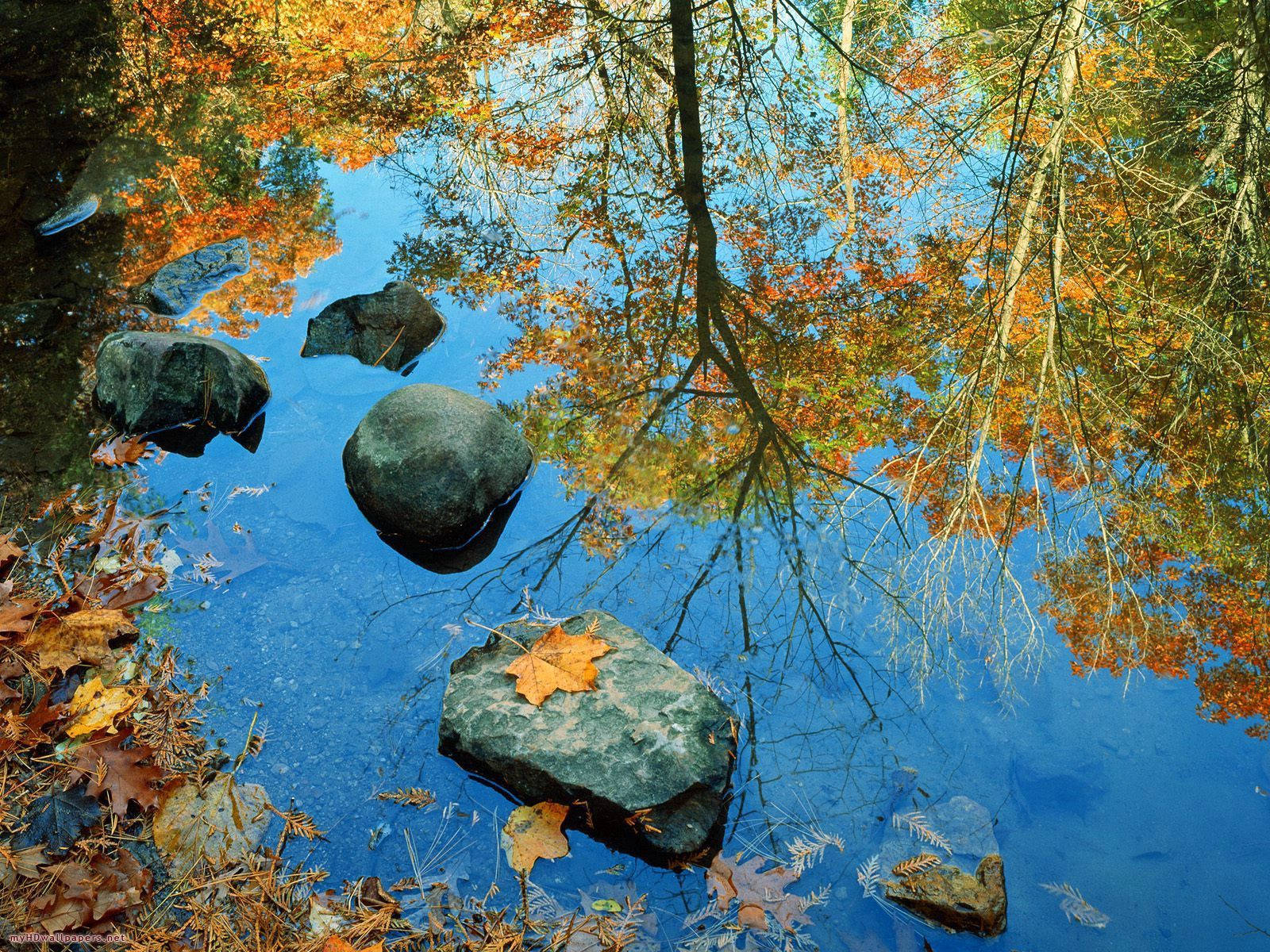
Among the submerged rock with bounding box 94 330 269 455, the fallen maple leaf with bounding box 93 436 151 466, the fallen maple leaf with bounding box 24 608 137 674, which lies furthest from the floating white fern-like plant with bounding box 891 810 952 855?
the fallen maple leaf with bounding box 93 436 151 466

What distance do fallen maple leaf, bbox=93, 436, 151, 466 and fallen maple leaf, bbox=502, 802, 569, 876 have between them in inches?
126

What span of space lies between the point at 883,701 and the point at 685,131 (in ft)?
20.2

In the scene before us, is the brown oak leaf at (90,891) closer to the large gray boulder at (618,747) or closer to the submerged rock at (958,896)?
the large gray boulder at (618,747)

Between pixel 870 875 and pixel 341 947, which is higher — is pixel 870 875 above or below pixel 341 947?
above

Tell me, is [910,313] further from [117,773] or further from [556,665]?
[117,773]

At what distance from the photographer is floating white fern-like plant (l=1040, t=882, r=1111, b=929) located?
2.68 metres

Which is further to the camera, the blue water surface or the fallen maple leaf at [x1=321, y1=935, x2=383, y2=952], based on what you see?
the blue water surface

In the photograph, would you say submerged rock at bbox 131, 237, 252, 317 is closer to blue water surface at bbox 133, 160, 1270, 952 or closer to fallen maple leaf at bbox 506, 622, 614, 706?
blue water surface at bbox 133, 160, 1270, 952

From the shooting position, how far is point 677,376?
206 inches

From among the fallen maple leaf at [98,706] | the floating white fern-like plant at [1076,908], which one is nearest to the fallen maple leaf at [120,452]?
the fallen maple leaf at [98,706]

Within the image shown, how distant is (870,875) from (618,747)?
975mm

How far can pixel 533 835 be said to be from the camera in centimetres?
287

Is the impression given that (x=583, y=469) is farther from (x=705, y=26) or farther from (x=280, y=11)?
(x=280, y=11)

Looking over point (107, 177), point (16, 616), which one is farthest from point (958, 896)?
point (107, 177)
